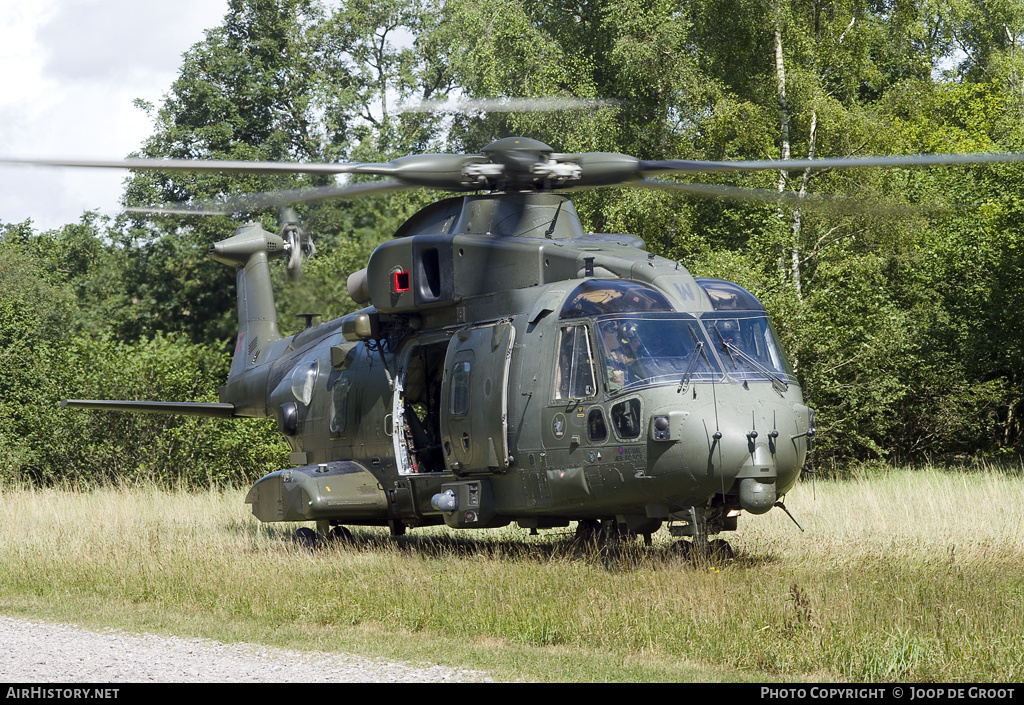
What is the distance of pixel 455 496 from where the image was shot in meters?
11.1

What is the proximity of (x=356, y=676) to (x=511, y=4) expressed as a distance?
2304 cm

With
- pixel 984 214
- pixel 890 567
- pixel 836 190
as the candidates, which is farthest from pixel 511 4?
pixel 890 567

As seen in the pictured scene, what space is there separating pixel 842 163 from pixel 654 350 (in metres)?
2.16

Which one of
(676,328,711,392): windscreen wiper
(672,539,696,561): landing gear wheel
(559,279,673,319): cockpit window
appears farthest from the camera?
(672,539,696,561): landing gear wheel

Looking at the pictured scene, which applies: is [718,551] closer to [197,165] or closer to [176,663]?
[176,663]

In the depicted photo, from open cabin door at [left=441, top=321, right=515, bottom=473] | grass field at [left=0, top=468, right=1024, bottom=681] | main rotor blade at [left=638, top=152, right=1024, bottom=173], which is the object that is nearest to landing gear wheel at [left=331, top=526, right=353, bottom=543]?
grass field at [left=0, top=468, right=1024, bottom=681]

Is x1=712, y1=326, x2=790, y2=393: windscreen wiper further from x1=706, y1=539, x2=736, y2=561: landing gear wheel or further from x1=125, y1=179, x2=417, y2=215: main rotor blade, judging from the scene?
x1=125, y1=179, x2=417, y2=215: main rotor blade

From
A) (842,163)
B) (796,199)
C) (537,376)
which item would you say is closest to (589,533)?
(537,376)

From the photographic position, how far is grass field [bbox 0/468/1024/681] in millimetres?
6965

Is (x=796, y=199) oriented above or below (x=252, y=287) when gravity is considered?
above

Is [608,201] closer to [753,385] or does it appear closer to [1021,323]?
[1021,323]

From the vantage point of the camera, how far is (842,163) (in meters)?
9.10

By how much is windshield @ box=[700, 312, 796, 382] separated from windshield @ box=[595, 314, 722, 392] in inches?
6.3

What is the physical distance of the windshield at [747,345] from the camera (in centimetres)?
977
